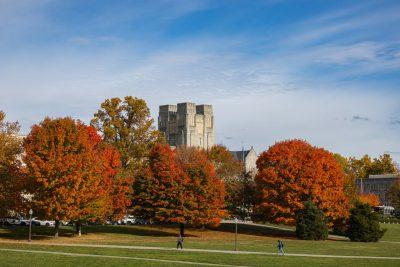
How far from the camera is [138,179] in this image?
72188mm

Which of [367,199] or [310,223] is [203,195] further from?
[367,199]

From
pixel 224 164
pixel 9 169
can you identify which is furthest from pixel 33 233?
pixel 224 164

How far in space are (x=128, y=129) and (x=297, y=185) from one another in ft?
72.0

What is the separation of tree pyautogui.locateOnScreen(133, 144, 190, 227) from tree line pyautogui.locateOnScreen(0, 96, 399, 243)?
0.38 feet

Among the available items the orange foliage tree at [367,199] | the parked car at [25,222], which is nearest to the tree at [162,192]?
the parked car at [25,222]

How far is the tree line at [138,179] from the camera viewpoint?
58.9 m

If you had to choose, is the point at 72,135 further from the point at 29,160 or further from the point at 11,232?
the point at 11,232

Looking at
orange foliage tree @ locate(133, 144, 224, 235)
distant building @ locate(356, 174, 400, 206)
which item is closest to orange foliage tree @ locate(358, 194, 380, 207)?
orange foliage tree @ locate(133, 144, 224, 235)

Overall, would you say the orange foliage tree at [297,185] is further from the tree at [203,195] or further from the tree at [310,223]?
the tree at [203,195]

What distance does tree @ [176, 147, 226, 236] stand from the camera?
226 ft

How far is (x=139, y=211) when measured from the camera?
2798 inches

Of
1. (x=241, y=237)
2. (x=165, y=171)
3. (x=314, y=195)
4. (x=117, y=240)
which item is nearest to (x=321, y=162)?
(x=314, y=195)

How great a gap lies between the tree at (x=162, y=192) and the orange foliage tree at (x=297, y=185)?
10.9 meters

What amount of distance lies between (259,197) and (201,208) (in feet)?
32.7
